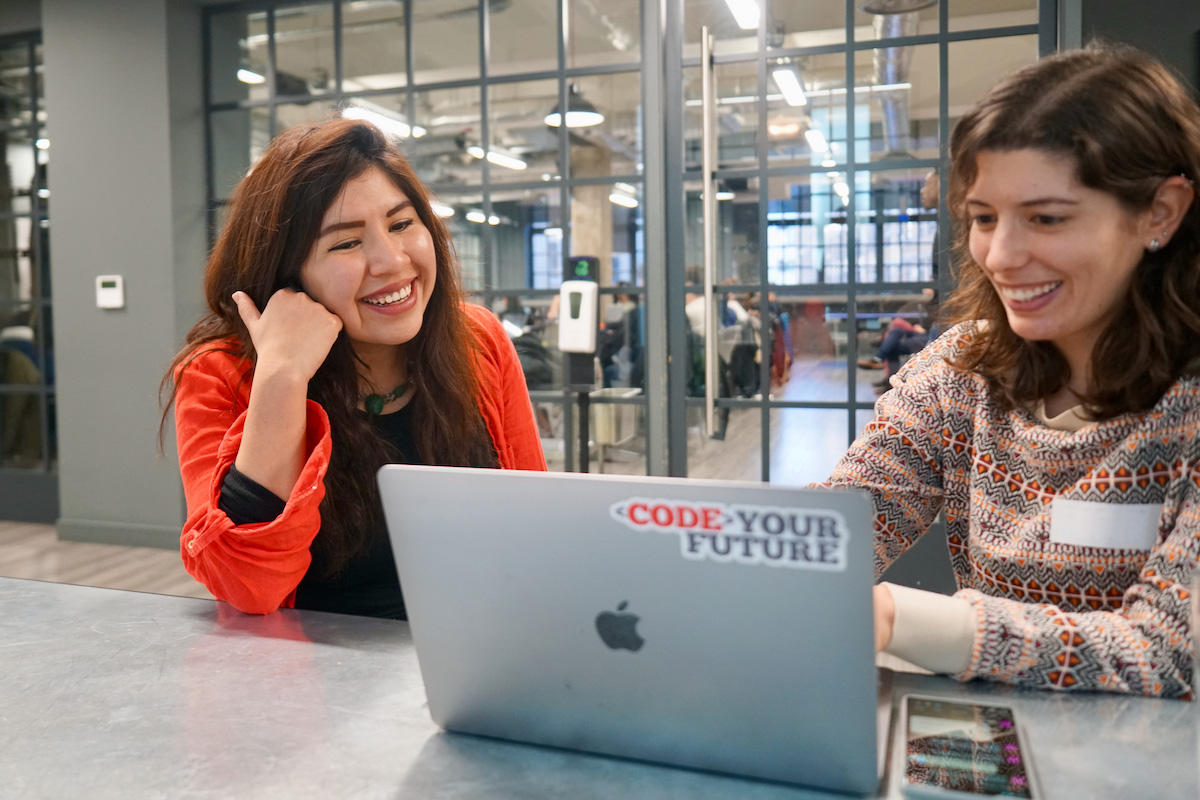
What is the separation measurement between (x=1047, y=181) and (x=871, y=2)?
2628 mm

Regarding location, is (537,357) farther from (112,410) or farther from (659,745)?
(659,745)

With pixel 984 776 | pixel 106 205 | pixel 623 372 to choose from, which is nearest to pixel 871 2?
pixel 623 372

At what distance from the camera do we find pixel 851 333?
3.45 metres

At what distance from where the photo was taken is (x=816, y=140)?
3422 millimetres

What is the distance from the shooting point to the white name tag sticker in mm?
999

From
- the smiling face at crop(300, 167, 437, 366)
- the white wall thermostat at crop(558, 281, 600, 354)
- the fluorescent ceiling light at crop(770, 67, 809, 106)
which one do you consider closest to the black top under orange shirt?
the smiling face at crop(300, 167, 437, 366)

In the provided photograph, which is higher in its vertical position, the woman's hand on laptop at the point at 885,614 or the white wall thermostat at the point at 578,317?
the white wall thermostat at the point at 578,317

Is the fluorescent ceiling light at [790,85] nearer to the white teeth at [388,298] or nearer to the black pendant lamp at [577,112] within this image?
the black pendant lamp at [577,112]

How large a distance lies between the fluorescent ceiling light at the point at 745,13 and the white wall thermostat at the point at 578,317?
1.11m

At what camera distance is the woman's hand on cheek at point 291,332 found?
1245 millimetres

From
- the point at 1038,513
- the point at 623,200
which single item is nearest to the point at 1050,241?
the point at 1038,513

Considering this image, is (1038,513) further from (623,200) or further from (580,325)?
(623,200)

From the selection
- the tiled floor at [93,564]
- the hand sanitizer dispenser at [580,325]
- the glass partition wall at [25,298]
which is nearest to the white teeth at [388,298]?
the hand sanitizer dispenser at [580,325]

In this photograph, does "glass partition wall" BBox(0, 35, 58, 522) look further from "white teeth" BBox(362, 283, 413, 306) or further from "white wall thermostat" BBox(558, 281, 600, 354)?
"white teeth" BBox(362, 283, 413, 306)
